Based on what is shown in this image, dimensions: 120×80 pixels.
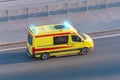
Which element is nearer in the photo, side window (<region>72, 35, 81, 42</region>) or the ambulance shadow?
the ambulance shadow

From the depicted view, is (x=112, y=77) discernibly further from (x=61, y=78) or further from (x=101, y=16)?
(x=101, y=16)

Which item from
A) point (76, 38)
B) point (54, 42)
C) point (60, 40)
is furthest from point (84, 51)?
point (54, 42)

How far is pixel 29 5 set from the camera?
3812cm

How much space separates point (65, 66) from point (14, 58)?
324 cm

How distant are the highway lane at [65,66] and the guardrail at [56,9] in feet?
18.5

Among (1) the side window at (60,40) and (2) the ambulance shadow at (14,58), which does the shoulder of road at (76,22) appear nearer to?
(2) the ambulance shadow at (14,58)

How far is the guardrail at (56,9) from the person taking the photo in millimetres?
35656

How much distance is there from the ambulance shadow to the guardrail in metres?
5.43

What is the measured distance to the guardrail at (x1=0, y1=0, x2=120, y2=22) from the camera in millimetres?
35656

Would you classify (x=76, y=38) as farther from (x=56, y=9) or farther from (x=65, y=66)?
(x=56, y=9)

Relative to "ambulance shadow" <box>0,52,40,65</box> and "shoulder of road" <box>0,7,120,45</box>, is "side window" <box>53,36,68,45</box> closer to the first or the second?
"ambulance shadow" <box>0,52,40,65</box>

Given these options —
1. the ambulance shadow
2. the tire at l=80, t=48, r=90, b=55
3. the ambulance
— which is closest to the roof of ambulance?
the ambulance

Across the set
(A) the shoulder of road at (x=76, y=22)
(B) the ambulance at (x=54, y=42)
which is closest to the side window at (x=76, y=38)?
(B) the ambulance at (x=54, y=42)

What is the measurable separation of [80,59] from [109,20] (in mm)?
6800
